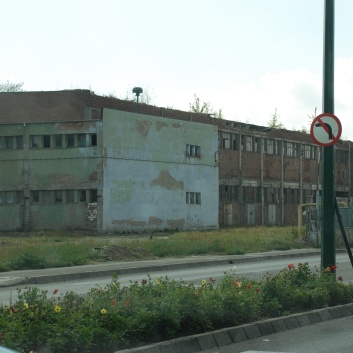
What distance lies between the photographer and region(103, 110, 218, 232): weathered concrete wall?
5619cm

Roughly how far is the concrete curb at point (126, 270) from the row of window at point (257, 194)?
1421 inches

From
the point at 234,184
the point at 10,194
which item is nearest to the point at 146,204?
the point at 10,194

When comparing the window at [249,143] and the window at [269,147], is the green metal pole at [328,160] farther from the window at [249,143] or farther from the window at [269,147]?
the window at [269,147]

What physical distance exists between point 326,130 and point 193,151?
5017 cm

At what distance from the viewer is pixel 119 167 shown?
186 feet

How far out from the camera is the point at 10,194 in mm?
57812

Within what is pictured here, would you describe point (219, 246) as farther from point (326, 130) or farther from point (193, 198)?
point (193, 198)

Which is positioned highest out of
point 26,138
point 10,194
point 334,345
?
point 26,138

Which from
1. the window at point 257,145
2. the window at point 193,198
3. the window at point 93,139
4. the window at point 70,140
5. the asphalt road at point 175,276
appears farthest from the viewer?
Answer: the window at point 257,145

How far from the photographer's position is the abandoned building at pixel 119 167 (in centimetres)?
5584

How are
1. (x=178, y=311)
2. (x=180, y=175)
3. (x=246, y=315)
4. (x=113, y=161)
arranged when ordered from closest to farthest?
1. (x=178, y=311)
2. (x=246, y=315)
3. (x=113, y=161)
4. (x=180, y=175)

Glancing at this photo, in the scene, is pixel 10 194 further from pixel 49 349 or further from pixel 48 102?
pixel 49 349

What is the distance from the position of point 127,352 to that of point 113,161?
4743cm

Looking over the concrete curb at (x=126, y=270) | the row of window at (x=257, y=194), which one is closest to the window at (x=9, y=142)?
the row of window at (x=257, y=194)
